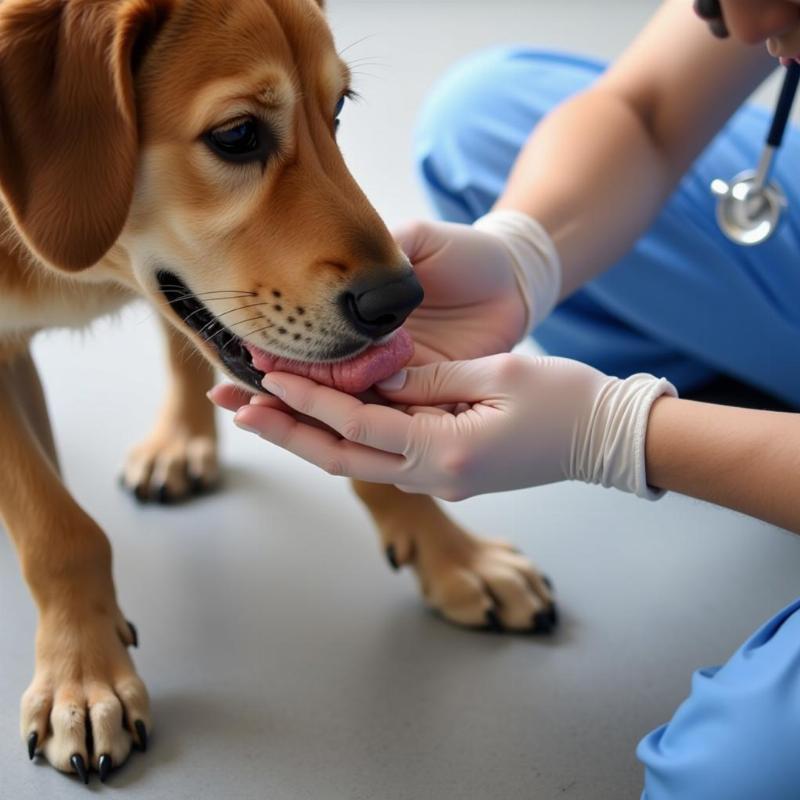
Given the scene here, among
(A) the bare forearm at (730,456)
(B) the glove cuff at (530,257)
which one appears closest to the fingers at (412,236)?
(B) the glove cuff at (530,257)

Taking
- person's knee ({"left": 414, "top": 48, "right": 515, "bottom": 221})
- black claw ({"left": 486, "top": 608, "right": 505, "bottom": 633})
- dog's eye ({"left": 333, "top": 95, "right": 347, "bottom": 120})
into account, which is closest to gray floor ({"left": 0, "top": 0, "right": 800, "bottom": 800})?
black claw ({"left": 486, "top": 608, "right": 505, "bottom": 633})

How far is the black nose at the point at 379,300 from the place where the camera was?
1107mm

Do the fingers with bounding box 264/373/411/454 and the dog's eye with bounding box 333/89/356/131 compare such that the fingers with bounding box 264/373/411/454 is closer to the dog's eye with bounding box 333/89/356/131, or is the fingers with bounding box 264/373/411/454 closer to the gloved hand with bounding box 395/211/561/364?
the gloved hand with bounding box 395/211/561/364

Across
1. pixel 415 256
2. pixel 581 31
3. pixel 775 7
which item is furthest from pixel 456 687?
pixel 581 31

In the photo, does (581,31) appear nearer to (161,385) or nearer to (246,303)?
(161,385)

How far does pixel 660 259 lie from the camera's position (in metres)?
1.88

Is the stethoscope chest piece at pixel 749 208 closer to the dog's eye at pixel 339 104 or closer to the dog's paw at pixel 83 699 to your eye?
the dog's eye at pixel 339 104

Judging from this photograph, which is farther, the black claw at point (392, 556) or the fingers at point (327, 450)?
the black claw at point (392, 556)

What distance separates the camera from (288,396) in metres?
1.16

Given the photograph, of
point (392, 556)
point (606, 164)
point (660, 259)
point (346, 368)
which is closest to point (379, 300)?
point (346, 368)

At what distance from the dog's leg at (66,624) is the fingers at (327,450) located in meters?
0.29

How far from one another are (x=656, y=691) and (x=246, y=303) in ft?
2.23

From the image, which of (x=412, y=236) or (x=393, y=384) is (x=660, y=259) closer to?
(x=412, y=236)

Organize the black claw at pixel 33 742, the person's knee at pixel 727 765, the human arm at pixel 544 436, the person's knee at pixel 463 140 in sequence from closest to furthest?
the person's knee at pixel 727 765
the human arm at pixel 544 436
the black claw at pixel 33 742
the person's knee at pixel 463 140
